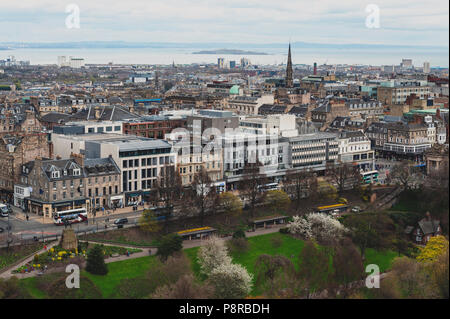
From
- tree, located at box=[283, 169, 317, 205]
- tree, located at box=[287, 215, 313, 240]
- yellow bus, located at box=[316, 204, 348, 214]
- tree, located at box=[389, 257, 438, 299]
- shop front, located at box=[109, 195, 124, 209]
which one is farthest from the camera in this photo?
tree, located at box=[283, 169, 317, 205]

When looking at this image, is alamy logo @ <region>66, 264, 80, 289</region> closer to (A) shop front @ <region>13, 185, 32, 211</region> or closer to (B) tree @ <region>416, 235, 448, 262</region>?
(A) shop front @ <region>13, 185, 32, 211</region>

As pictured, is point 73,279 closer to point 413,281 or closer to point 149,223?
point 149,223

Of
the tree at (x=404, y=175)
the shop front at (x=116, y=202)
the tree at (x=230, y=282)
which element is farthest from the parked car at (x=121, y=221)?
the tree at (x=404, y=175)

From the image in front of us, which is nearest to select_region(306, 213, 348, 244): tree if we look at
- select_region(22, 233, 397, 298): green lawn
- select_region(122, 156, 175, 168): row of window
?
select_region(22, 233, 397, 298): green lawn

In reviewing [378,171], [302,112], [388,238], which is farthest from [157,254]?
[302,112]

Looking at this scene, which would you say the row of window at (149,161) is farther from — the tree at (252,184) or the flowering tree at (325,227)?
the flowering tree at (325,227)

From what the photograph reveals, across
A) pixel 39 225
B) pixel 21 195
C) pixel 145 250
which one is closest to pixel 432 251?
pixel 145 250

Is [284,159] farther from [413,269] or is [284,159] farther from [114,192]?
[413,269]

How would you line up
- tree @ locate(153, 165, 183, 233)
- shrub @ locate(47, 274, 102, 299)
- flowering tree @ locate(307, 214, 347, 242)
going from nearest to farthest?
shrub @ locate(47, 274, 102, 299) → flowering tree @ locate(307, 214, 347, 242) → tree @ locate(153, 165, 183, 233)
